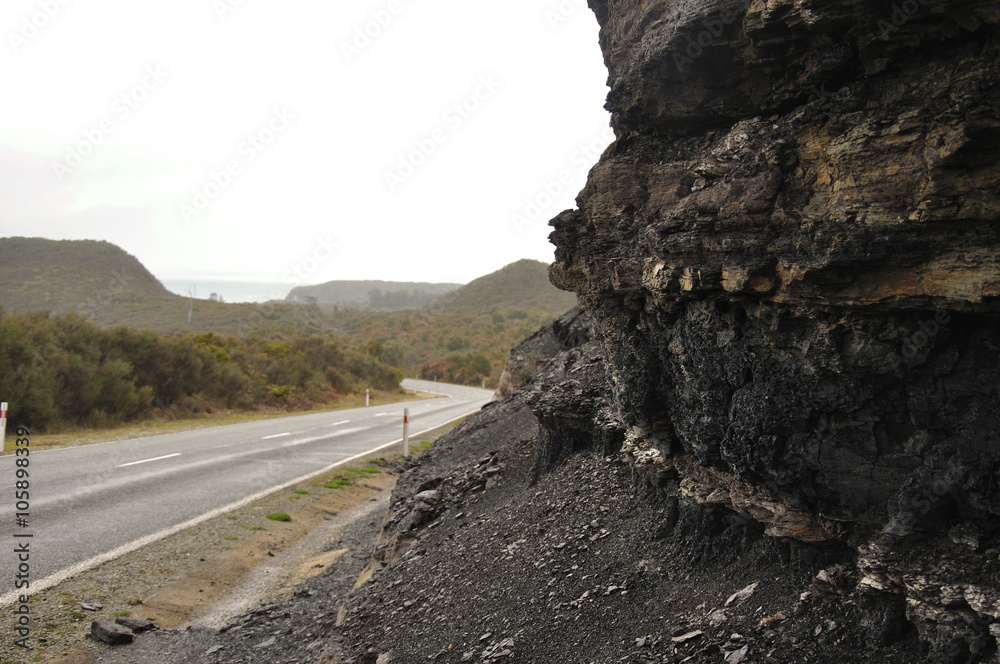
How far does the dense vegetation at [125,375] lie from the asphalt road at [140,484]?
52.1 inches

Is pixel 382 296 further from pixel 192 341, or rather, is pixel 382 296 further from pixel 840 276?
pixel 840 276

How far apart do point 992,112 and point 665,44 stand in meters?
1.76

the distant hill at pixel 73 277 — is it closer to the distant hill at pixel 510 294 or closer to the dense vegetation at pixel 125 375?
the dense vegetation at pixel 125 375

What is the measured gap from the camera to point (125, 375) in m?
17.2

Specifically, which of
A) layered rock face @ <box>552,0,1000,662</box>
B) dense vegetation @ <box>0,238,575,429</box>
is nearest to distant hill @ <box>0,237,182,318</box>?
dense vegetation @ <box>0,238,575,429</box>

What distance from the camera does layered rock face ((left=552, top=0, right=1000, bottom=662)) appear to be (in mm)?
2203

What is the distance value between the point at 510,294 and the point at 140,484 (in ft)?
266

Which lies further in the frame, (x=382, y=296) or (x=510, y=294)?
(x=382, y=296)

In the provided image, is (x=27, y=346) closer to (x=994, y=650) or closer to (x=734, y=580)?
(x=734, y=580)

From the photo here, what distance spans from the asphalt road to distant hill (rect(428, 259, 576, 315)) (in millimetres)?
62500

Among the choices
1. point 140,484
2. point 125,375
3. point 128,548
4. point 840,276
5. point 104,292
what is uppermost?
point 104,292

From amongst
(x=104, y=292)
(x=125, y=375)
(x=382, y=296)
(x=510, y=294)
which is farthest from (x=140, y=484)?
(x=382, y=296)

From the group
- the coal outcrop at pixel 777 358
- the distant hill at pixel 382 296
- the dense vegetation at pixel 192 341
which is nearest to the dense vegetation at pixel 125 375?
the dense vegetation at pixel 192 341

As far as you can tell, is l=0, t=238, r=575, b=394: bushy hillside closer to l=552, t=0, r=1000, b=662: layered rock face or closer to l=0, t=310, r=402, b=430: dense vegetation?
l=0, t=310, r=402, b=430: dense vegetation
